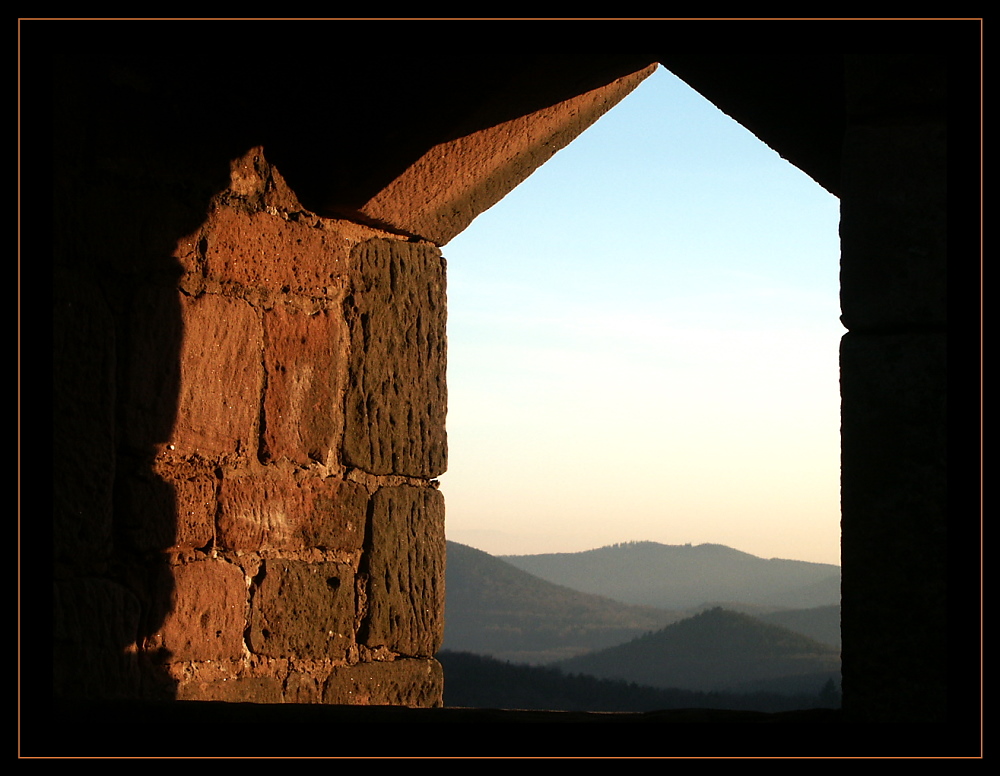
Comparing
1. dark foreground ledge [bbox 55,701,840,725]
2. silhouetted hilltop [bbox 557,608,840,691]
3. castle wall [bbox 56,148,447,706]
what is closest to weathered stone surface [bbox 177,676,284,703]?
castle wall [bbox 56,148,447,706]

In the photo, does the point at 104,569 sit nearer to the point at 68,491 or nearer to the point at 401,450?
the point at 68,491

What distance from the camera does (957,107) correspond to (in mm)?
1584

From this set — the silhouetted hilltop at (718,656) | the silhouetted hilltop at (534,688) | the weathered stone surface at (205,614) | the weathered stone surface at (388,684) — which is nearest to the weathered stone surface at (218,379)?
the weathered stone surface at (205,614)

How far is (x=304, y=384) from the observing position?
9.54 ft

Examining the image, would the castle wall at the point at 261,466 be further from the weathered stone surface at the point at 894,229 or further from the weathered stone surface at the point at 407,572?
the weathered stone surface at the point at 894,229

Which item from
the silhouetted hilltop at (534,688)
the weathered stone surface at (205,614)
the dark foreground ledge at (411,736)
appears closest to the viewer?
the dark foreground ledge at (411,736)

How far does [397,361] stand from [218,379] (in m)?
0.59

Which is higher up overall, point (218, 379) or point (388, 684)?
point (218, 379)

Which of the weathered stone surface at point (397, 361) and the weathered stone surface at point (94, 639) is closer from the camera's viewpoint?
the weathered stone surface at point (94, 639)

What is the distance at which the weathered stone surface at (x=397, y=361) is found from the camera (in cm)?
305

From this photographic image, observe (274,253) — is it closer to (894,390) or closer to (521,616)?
(894,390)

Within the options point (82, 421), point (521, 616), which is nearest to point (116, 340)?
point (82, 421)

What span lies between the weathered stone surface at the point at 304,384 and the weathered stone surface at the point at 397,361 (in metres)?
0.05

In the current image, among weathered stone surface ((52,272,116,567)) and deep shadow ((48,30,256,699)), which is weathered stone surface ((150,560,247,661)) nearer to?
deep shadow ((48,30,256,699))
